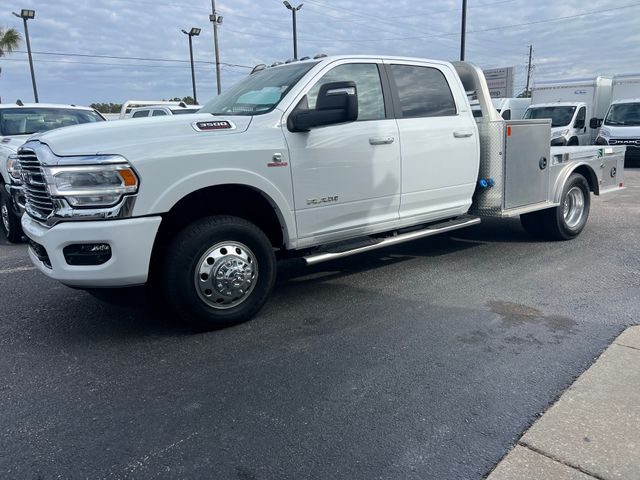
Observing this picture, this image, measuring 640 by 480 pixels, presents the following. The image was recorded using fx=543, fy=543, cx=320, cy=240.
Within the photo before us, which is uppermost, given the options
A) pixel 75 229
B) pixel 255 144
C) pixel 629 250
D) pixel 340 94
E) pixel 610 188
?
pixel 340 94

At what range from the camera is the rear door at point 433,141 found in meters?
5.15

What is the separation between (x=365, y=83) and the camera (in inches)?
194

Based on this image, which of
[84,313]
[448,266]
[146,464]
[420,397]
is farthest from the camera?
[448,266]

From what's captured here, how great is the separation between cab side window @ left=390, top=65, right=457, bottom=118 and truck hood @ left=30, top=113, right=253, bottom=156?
177 centimetres

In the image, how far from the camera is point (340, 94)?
4.16 m

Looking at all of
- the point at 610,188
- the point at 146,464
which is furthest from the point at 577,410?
the point at 610,188

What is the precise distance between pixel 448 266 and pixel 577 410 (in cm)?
298

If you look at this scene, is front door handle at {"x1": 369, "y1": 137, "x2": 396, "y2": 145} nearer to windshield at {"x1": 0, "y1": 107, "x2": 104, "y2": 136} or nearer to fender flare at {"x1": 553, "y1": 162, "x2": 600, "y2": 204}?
fender flare at {"x1": 553, "y1": 162, "x2": 600, "y2": 204}

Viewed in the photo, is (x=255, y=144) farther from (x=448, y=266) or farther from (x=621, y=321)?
(x=621, y=321)

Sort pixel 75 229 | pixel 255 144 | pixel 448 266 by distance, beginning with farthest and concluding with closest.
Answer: pixel 448 266, pixel 255 144, pixel 75 229

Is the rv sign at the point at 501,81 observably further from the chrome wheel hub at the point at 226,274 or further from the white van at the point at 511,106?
the chrome wheel hub at the point at 226,274

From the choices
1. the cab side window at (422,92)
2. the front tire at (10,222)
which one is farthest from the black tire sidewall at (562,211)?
the front tire at (10,222)

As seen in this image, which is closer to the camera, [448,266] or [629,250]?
[448,266]

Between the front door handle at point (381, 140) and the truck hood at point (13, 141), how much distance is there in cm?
507
